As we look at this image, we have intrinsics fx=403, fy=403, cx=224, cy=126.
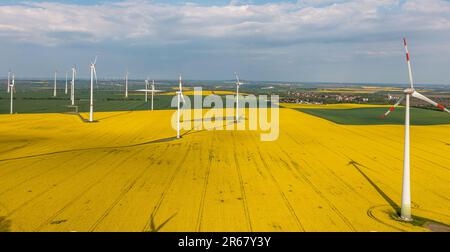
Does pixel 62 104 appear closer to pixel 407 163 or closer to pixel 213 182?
pixel 213 182

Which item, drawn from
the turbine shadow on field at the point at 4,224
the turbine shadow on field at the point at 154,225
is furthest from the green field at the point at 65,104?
the turbine shadow on field at the point at 154,225

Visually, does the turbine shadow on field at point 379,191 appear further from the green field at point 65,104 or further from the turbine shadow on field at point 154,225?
the green field at point 65,104

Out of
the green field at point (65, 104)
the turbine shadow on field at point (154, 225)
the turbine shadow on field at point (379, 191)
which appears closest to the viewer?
the turbine shadow on field at point (154, 225)

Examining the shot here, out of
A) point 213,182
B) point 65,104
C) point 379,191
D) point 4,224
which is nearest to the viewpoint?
point 4,224

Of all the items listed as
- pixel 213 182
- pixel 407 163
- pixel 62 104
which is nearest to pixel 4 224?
pixel 213 182

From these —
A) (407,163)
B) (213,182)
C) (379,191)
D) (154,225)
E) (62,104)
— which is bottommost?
(154,225)

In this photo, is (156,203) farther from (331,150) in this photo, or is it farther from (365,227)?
(331,150)

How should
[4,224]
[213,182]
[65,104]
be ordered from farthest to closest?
[65,104] < [213,182] < [4,224]

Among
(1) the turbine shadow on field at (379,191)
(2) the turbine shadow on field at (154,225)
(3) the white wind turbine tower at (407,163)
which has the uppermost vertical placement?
(3) the white wind turbine tower at (407,163)
